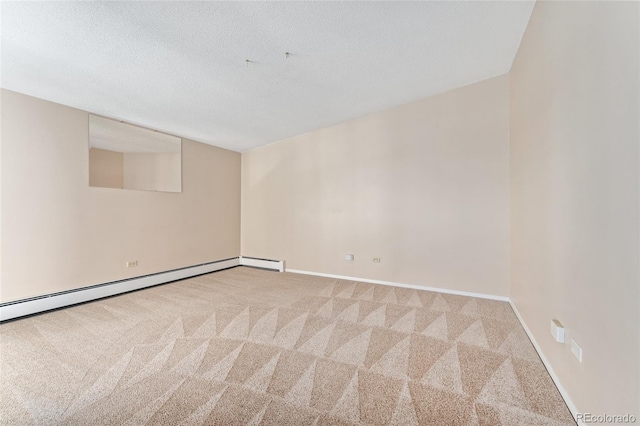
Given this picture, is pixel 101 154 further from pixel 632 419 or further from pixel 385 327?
pixel 632 419

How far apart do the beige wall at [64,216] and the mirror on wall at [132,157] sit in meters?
0.10

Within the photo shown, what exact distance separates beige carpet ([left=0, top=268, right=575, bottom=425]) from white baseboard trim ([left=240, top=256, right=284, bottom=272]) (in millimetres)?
1969

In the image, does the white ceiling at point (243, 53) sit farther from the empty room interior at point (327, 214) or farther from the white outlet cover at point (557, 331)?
the white outlet cover at point (557, 331)

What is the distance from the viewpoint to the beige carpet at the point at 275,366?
162 centimetres

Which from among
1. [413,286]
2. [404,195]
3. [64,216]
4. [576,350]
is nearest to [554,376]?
[576,350]

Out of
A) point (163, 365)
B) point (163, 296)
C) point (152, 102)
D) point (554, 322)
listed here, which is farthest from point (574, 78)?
point (163, 296)

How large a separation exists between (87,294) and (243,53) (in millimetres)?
3772

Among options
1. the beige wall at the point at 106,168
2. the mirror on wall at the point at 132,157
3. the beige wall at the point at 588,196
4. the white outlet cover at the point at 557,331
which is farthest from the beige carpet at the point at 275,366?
the mirror on wall at the point at 132,157

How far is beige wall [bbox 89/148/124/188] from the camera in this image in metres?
3.72

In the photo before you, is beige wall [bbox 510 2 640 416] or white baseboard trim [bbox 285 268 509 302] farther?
white baseboard trim [bbox 285 268 509 302]

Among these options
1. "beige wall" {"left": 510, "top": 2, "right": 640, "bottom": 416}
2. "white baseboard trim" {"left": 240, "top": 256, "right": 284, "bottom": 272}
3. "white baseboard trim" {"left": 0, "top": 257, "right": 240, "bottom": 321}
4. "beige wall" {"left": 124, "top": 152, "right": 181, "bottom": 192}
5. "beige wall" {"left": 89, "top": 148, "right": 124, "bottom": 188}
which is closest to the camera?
"beige wall" {"left": 510, "top": 2, "right": 640, "bottom": 416}

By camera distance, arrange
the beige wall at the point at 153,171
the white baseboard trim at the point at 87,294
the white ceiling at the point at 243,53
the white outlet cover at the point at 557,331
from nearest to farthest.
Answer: the white outlet cover at the point at 557,331 < the white ceiling at the point at 243,53 < the white baseboard trim at the point at 87,294 < the beige wall at the point at 153,171

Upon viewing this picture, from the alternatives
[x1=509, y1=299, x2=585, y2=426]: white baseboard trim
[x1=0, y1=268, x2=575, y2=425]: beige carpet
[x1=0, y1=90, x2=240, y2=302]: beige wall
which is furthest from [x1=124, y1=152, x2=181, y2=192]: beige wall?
[x1=509, y1=299, x2=585, y2=426]: white baseboard trim

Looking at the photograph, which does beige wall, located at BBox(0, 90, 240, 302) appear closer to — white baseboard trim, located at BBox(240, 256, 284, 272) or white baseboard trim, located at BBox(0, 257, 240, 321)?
white baseboard trim, located at BBox(0, 257, 240, 321)
